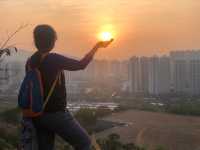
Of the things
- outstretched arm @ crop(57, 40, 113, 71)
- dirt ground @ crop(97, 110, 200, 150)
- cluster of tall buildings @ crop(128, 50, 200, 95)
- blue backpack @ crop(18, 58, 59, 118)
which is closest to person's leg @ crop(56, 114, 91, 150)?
blue backpack @ crop(18, 58, 59, 118)

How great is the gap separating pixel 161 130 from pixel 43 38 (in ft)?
46.4

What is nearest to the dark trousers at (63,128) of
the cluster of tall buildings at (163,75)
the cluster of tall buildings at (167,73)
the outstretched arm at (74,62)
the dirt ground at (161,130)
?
the outstretched arm at (74,62)

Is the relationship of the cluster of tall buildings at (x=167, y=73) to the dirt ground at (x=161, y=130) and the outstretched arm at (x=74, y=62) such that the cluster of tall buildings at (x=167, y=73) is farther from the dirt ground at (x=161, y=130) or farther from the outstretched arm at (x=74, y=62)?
the outstretched arm at (x=74, y=62)

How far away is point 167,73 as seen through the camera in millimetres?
44094

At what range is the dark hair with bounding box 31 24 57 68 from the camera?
2.45 meters

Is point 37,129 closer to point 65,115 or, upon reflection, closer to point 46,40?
point 65,115

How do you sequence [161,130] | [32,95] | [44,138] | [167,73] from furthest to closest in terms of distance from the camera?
[167,73], [161,130], [44,138], [32,95]

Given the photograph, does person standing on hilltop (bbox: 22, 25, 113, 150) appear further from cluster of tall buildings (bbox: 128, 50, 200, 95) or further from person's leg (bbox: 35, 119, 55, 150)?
cluster of tall buildings (bbox: 128, 50, 200, 95)

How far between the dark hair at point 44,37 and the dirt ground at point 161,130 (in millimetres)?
8815

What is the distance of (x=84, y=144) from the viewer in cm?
244

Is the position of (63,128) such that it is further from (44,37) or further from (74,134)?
(44,37)

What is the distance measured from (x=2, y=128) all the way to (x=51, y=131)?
6.25 m

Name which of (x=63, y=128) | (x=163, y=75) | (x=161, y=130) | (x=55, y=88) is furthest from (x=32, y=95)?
(x=163, y=75)

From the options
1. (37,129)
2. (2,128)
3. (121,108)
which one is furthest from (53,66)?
(121,108)
